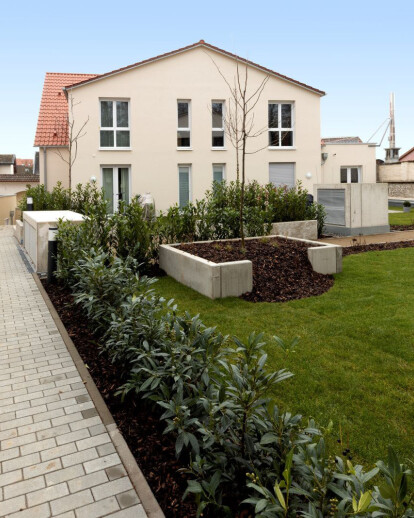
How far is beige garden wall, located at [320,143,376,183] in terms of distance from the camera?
26453 mm

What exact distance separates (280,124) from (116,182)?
842cm

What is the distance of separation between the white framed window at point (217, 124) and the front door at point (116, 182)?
4381 mm

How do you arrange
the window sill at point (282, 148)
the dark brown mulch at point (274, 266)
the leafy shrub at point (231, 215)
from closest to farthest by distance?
the dark brown mulch at point (274, 266) < the leafy shrub at point (231, 215) < the window sill at point (282, 148)

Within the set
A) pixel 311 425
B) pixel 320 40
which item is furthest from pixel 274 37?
pixel 311 425

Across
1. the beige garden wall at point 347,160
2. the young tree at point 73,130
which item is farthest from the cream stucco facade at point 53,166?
the beige garden wall at point 347,160

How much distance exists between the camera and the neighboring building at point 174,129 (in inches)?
845

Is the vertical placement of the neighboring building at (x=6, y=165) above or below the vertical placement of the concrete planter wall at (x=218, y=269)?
above

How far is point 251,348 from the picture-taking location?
3.19m

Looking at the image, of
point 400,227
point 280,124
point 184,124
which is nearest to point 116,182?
point 184,124

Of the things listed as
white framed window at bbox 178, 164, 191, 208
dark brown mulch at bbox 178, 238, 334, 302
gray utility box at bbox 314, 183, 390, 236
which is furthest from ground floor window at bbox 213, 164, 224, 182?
dark brown mulch at bbox 178, 238, 334, 302

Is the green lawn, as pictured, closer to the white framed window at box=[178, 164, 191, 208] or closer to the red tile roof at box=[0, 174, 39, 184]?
the white framed window at box=[178, 164, 191, 208]

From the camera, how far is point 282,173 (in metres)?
24.1

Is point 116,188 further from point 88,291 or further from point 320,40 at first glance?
point 88,291

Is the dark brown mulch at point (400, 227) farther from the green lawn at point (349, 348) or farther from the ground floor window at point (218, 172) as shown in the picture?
the ground floor window at point (218, 172)
